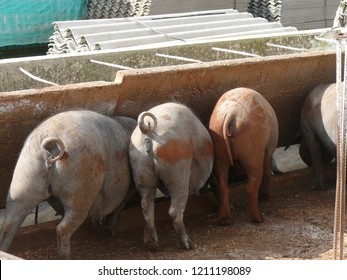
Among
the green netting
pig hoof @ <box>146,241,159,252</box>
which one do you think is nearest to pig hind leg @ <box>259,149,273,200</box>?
pig hoof @ <box>146,241,159,252</box>

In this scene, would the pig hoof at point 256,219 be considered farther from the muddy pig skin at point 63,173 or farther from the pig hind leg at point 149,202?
the muddy pig skin at point 63,173

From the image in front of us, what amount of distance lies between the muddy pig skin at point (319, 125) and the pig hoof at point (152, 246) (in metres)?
2.18

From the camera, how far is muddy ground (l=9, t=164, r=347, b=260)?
24.0ft

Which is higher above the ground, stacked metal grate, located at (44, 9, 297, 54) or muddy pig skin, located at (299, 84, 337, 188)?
stacked metal grate, located at (44, 9, 297, 54)

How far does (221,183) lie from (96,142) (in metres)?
1.49

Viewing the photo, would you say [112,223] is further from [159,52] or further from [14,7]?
[14,7]

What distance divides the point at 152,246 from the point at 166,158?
75 centimetres

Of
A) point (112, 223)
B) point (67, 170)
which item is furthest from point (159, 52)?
point (67, 170)

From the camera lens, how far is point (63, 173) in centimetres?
668

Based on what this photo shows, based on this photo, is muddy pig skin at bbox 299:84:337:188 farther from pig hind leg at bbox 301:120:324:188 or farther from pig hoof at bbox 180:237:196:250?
pig hoof at bbox 180:237:196:250

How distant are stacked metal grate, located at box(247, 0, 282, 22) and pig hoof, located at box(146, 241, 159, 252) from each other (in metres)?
6.70

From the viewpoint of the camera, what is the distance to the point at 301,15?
1350 centimetres

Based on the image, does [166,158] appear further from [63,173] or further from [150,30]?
[150,30]

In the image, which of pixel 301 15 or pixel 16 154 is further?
pixel 301 15
